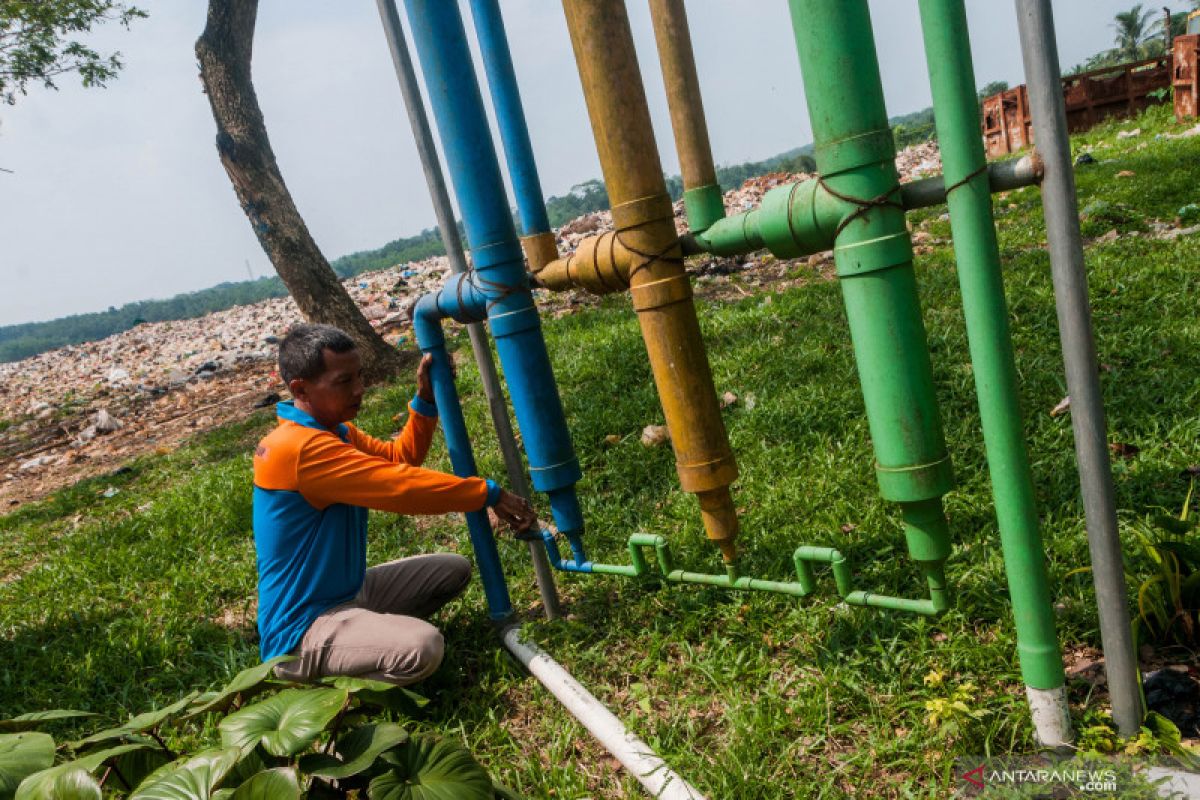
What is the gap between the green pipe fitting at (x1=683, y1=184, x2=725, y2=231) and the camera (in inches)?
78.0

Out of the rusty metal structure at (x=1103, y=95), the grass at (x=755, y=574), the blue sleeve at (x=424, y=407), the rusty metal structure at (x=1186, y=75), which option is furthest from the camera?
the rusty metal structure at (x=1103, y=95)

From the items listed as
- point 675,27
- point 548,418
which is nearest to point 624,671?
point 548,418

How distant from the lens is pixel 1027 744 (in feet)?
5.82

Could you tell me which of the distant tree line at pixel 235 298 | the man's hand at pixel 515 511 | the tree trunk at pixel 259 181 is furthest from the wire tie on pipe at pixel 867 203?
the distant tree line at pixel 235 298

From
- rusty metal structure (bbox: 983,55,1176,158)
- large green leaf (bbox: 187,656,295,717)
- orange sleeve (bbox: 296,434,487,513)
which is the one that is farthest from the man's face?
rusty metal structure (bbox: 983,55,1176,158)

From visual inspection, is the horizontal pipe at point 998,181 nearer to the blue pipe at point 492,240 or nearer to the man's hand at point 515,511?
the blue pipe at point 492,240

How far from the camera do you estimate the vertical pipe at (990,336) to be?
1.43 metres

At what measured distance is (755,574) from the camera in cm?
266

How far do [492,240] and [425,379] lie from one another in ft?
2.06

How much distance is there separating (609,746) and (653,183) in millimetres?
1450

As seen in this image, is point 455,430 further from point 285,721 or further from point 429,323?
point 285,721

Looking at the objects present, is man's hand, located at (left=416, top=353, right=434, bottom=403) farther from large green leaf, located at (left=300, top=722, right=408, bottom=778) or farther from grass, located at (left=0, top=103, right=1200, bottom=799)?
large green leaf, located at (left=300, top=722, right=408, bottom=778)

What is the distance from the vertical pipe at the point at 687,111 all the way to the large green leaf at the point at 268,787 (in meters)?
1.49

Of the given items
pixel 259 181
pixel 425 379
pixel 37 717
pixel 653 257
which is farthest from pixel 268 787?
pixel 259 181
